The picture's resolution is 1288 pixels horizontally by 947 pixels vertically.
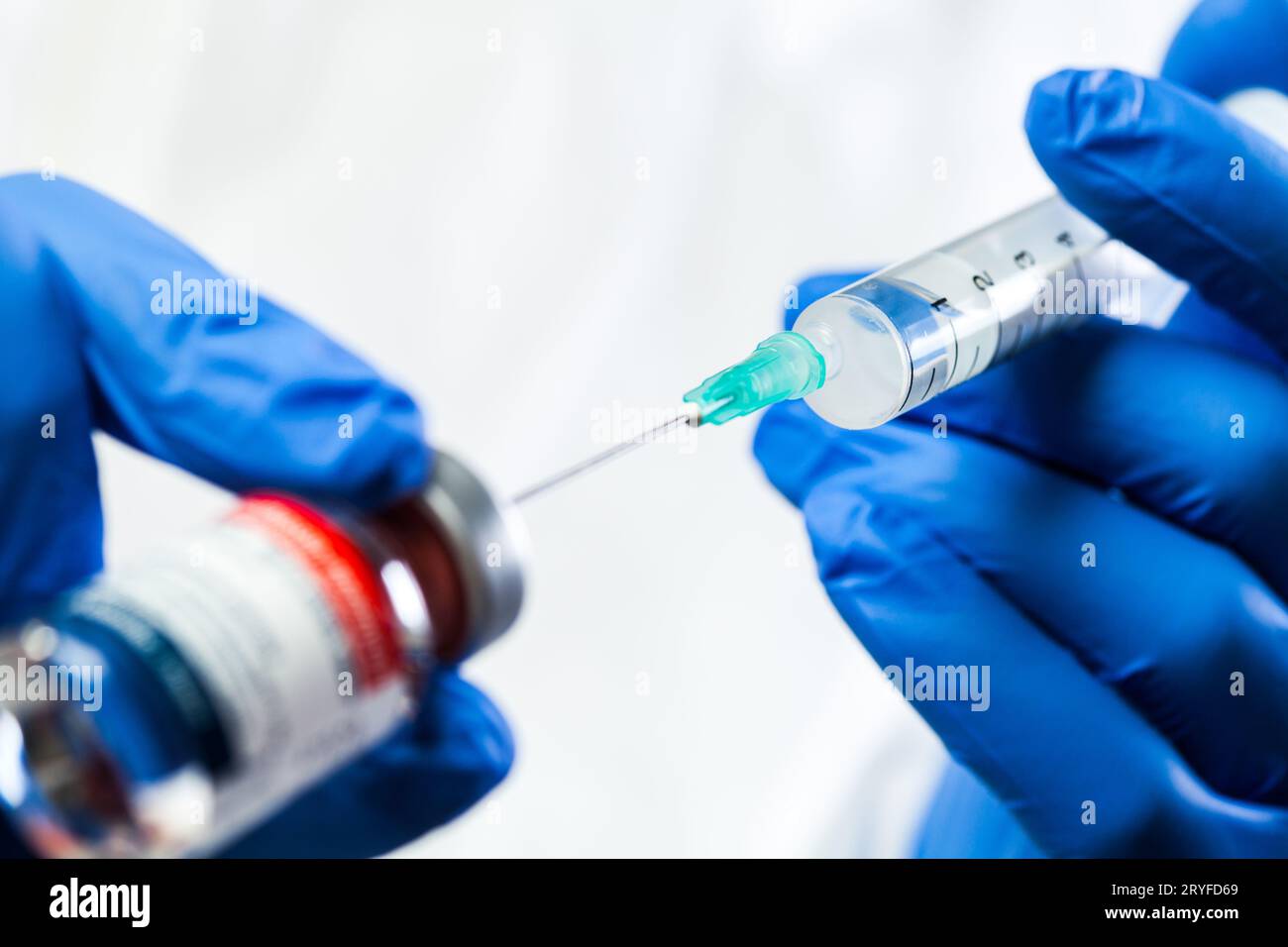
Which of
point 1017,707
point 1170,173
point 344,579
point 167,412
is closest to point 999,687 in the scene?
point 1017,707

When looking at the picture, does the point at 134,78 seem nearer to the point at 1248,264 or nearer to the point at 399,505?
the point at 399,505

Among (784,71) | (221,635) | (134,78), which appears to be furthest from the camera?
(784,71)

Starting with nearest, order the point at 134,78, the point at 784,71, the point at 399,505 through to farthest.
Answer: the point at 399,505, the point at 134,78, the point at 784,71

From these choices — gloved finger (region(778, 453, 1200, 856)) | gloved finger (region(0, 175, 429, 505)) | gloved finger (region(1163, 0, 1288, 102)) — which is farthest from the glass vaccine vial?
gloved finger (region(1163, 0, 1288, 102))

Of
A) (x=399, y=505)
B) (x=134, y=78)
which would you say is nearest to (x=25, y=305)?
(x=399, y=505)

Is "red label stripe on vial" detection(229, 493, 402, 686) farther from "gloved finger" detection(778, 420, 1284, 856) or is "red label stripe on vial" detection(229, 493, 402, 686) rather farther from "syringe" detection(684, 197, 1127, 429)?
"gloved finger" detection(778, 420, 1284, 856)

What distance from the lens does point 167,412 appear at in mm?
836

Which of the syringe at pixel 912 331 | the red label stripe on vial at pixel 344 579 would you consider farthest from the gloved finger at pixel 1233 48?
the red label stripe on vial at pixel 344 579

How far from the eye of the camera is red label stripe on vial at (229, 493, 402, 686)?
0.58 m

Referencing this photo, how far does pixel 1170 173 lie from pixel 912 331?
0.26 metres

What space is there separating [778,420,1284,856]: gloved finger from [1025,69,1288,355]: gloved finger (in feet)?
0.98

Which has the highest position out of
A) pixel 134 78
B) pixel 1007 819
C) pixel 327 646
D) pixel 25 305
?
pixel 134 78

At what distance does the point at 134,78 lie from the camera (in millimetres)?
1249
